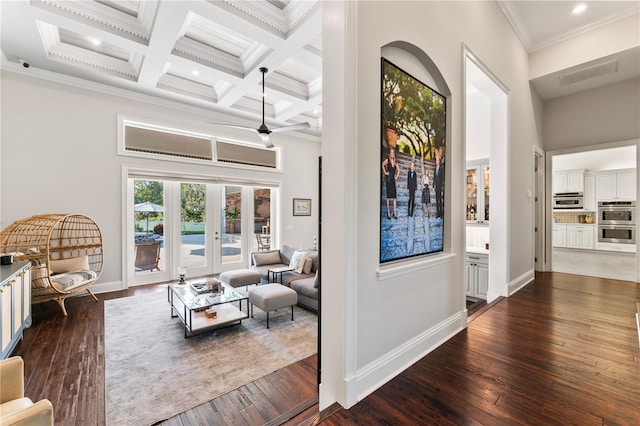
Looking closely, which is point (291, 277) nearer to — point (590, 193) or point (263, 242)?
point (263, 242)

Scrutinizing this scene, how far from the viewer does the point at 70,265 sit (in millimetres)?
4277

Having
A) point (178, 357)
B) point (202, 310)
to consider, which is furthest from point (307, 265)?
point (178, 357)

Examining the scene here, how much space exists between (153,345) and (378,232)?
9.42 ft

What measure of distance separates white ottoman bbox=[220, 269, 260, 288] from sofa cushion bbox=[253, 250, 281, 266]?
1.70 ft

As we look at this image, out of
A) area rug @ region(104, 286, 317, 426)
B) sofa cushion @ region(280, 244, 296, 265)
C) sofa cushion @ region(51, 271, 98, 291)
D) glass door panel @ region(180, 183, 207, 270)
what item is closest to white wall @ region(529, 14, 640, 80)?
sofa cushion @ region(280, 244, 296, 265)

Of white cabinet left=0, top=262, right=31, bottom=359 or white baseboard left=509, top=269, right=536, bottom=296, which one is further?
white baseboard left=509, top=269, right=536, bottom=296

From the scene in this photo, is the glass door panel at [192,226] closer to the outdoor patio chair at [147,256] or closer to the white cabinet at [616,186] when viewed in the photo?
the outdoor patio chair at [147,256]

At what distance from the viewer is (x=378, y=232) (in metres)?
1.93

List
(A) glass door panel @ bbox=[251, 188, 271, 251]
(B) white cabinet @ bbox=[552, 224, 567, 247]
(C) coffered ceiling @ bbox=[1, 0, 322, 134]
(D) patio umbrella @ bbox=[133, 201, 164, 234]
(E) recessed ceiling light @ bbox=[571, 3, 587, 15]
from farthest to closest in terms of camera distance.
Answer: (B) white cabinet @ bbox=[552, 224, 567, 247] < (A) glass door panel @ bbox=[251, 188, 271, 251] < (D) patio umbrella @ bbox=[133, 201, 164, 234] < (E) recessed ceiling light @ bbox=[571, 3, 587, 15] < (C) coffered ceiling @ bbox=[1, 0, 322, 134]

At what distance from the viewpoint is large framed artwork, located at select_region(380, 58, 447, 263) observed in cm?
200

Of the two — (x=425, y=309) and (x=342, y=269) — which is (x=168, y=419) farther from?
(x=425, y=309)

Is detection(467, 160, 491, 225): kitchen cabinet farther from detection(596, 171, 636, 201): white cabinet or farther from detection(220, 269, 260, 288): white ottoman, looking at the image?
detection(596, 171, 636, 201): white cabinet

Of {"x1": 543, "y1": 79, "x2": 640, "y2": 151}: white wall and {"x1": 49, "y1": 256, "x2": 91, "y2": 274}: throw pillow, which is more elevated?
{"x1": 543, "y1": 79, "x2": 640, "y2": 151}: white wall

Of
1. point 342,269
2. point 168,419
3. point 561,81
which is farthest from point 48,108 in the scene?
point 561,81
